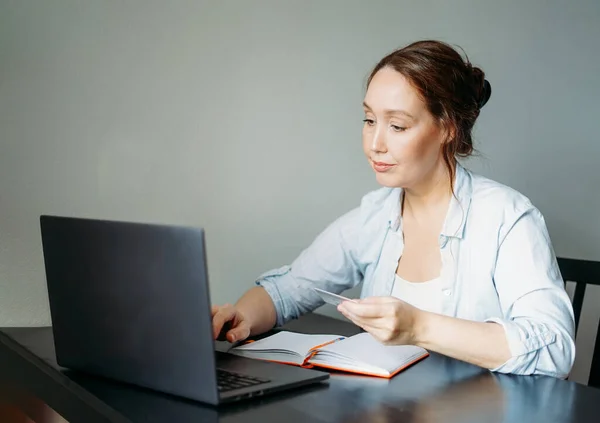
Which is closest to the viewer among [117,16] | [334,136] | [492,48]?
[117,16]

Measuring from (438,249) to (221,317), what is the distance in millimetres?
533

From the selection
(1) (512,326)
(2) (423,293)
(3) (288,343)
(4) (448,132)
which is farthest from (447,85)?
(3) (288,343)

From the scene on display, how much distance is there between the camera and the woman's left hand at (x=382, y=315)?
118 cm

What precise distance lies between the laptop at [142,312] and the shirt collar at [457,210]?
1.96 ft

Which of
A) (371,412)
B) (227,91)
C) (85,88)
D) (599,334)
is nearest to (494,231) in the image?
(599,334)

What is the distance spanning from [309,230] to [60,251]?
1189 mm

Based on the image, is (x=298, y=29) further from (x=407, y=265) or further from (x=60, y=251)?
(x=60, y=251)

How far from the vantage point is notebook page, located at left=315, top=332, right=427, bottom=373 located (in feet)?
4.03

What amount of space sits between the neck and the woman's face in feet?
0.23

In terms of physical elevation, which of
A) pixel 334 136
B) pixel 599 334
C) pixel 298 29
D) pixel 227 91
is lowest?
pixel 599 334

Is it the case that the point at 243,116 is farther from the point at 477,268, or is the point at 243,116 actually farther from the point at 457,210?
the point at 477,268

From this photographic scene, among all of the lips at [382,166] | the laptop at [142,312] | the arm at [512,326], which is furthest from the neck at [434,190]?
the laptop at [142,312]

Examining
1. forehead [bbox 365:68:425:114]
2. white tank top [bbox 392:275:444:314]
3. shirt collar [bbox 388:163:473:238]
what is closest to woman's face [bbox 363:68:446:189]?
forehead [bbox 365:68:425:114]

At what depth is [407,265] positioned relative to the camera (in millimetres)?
1699
